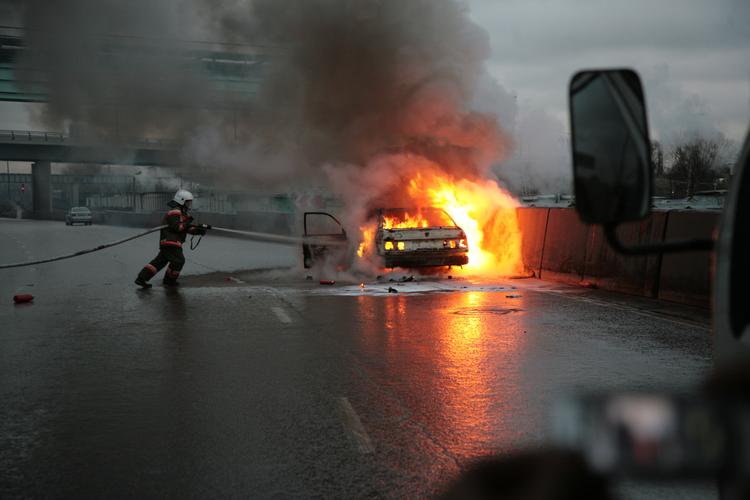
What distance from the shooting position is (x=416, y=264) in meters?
17.7

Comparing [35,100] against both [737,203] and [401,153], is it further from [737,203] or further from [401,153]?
[737,203]

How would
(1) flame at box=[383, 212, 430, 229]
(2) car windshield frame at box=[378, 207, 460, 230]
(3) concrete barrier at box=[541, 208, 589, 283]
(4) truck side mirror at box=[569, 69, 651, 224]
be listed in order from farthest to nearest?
(2) car windshield frame at box=[378, 207, 460, 230] → (1) flame at box=[383, 212, 430, 229] → (3) concrete barrier at box=[541, 208, 589, 283] → (4) truck side mirror at box=[569, 69, 651, 224]

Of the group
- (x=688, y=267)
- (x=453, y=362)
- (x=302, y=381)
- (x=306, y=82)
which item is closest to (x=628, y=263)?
(x=688, y=267)

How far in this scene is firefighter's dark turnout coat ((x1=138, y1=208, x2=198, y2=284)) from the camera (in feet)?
54.0

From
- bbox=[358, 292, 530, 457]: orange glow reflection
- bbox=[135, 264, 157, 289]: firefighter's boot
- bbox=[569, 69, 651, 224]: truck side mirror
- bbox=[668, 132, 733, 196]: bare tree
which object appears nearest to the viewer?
bbox=[569, 69, 651, 224]: truck side mirror

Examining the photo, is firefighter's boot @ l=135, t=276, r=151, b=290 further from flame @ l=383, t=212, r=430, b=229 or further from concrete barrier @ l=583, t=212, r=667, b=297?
concrete barrier @ l=583, t=212, r=667, b=297

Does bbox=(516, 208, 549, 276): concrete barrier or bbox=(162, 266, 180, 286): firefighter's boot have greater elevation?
bbox=(516, 208, 549, 276): concrete barrier

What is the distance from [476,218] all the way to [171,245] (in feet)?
23.2

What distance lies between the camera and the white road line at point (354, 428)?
18.2ft

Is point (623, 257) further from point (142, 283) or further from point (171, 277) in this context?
point (142, 283)

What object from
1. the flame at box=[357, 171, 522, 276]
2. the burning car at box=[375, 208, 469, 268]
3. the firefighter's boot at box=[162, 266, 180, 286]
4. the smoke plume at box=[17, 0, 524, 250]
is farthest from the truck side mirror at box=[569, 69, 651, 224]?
the smoke plume at box=[17, 0, 524, 250]

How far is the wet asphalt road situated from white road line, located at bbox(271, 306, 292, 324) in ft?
0.31

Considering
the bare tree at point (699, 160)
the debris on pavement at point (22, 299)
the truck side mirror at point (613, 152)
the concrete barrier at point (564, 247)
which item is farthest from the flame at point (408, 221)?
the truck side mirror at point (613, 152)

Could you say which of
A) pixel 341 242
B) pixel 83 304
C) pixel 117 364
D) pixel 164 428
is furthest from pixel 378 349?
pixel 341 242
